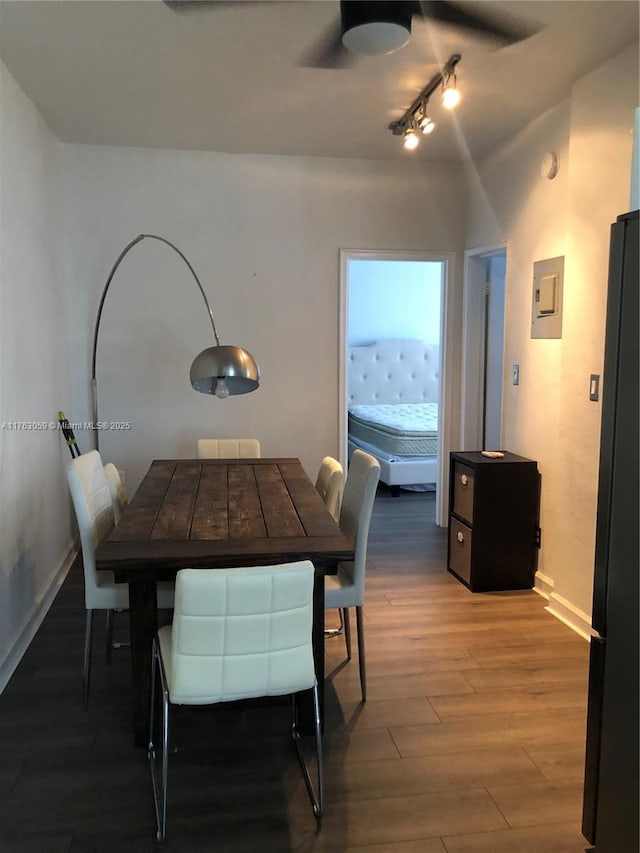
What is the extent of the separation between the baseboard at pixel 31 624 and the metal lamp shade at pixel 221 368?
143 centimetres

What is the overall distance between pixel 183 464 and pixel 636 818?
2.70 meters

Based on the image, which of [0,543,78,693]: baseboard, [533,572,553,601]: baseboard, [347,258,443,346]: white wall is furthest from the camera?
[347,258,443,346]: white wall

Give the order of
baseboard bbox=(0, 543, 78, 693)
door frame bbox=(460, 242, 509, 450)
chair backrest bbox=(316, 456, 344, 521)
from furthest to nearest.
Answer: door frame bbox=(460, 242, 509, 450)
chair backrest bbox=(316, 456, 344, 521)
baseboard bbox=(0, 543, 78, 693)

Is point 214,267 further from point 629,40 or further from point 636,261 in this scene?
point 636,261

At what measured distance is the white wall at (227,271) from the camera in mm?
4488

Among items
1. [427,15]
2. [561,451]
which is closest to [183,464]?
[561,451]

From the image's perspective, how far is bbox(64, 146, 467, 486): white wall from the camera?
4488 mm

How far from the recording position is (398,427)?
6.04 metres

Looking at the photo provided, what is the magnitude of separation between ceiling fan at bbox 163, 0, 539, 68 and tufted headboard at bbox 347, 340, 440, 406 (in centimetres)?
479

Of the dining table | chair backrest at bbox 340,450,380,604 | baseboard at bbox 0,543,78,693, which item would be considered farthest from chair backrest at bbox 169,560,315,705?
baseboard at bbox 0,543,78,693

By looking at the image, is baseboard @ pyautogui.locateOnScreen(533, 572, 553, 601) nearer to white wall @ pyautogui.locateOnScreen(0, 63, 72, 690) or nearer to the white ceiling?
the white ceiling

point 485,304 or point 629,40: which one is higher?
point 629,40

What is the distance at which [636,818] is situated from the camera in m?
1.59

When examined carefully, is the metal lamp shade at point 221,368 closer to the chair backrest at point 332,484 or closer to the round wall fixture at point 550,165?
the chair backrest at point 332,484
